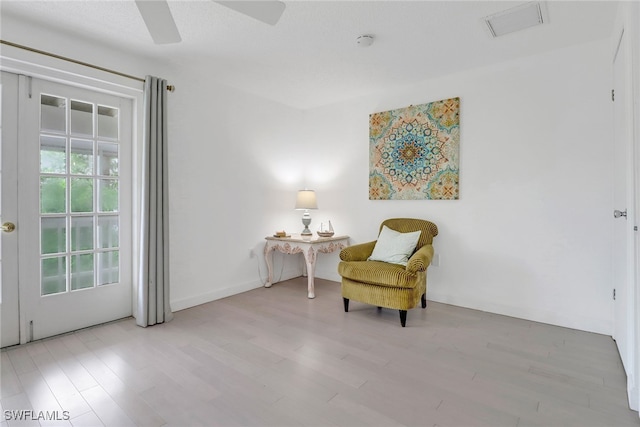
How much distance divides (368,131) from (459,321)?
91.5 inches

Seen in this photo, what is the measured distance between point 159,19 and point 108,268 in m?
2.21

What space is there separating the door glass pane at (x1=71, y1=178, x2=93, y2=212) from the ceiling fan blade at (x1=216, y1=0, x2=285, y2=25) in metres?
2.03

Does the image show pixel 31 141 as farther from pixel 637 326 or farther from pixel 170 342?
pixel 637 326

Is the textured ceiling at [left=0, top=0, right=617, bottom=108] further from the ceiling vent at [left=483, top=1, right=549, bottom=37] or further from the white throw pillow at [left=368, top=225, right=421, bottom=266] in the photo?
the white throw pillow at [left=368, top=225, right=421, bottom=266]

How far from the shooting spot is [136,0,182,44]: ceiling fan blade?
59.3 inches

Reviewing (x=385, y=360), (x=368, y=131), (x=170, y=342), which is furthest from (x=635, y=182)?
(x=170, y=342)

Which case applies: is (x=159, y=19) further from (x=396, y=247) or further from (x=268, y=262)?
(x=268, y=262)

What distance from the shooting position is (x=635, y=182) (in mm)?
1681

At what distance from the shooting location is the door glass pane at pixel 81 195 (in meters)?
2.70

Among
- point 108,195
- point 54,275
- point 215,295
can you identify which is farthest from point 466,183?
point 54,275

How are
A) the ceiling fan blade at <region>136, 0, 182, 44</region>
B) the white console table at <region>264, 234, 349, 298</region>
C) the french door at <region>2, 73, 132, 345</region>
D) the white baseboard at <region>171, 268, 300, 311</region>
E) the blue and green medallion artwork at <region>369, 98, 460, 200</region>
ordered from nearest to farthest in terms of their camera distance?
the ceiling fan blade at <region>136, 0, 182, 44</region> → the french door at <region>2, 73, 132, 345</region> → the white baseboard at <region>171, 268, 300, 311</region> → the blue and green medallion artwork at <region>369, 98, 460, 200</region> → the white console table at <region>264, 234, 349, 298</region>

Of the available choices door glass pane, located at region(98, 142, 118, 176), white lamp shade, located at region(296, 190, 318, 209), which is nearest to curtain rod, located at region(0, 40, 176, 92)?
door glass pane, located at region(98, 142, 118, 176)

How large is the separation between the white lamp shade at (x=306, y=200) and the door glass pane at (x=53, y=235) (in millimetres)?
2368

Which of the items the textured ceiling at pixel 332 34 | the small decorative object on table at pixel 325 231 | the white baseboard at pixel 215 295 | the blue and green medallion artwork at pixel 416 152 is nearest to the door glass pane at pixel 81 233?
the white baseboard at pixel 215 295
